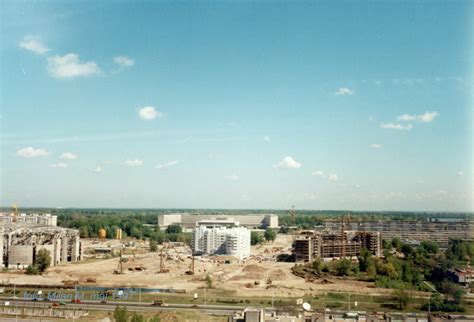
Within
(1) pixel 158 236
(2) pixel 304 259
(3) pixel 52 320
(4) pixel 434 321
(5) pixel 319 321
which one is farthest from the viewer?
(1) pixel 158 236

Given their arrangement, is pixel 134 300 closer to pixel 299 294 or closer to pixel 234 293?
pixel 234 293

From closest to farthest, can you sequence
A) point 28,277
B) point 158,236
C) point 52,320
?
point 52,320
point 28,277
point 158,236

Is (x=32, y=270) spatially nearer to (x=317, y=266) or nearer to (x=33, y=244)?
(x=33, y=244)

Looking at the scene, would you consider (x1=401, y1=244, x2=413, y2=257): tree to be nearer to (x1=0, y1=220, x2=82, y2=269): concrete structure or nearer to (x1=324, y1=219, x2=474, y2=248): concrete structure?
(x1=324, y1=219, x2=474, y2=248): concrete structure

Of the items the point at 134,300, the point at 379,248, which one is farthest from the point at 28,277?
the point at 379,248

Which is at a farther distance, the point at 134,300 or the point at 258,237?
the point at 258,237

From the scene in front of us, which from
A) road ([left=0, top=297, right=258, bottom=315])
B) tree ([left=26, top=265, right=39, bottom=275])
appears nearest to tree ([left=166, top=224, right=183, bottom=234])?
tree ([left=26, top=265, right=39, bottom=275])
